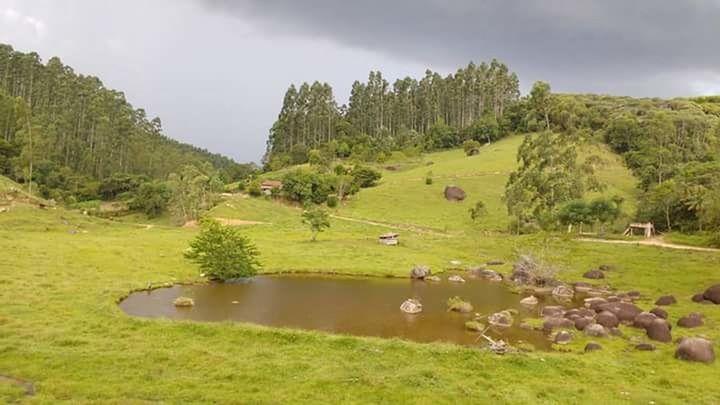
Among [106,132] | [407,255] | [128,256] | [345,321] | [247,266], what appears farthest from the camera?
[106,132]

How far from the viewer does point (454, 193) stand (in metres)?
102

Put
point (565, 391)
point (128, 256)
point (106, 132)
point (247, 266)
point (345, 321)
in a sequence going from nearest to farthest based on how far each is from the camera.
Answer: point (565, 391) → point (345, 321) → point (247, 266) → point (128, 256) → point (106, 132)

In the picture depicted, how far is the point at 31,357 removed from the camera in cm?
2383

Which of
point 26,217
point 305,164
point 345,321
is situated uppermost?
point 305,164

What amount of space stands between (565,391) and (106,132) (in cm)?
13228

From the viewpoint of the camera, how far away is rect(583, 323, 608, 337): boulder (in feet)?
108

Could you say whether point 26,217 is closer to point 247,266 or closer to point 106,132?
point 247,266

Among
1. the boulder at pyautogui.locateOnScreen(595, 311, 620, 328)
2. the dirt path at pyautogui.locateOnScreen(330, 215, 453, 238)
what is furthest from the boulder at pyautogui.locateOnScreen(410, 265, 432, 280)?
the dirt path at pyautogui.locateOnScreen(330, 215, 453, 238)

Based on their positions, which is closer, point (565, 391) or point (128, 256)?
point (565, 391)

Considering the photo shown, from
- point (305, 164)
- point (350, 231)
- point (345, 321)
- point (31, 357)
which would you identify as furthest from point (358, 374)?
point (305, 164)

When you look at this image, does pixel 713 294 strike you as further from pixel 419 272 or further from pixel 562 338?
pixel 419 272

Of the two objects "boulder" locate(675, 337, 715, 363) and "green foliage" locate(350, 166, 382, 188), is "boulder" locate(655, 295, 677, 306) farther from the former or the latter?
"green foliage" locate(350, 166, 382, 188)

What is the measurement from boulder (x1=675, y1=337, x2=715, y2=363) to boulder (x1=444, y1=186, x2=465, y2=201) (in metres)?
72.7

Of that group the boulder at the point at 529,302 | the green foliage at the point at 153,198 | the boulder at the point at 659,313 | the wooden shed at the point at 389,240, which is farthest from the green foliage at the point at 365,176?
the boulder at the point at 659,313
